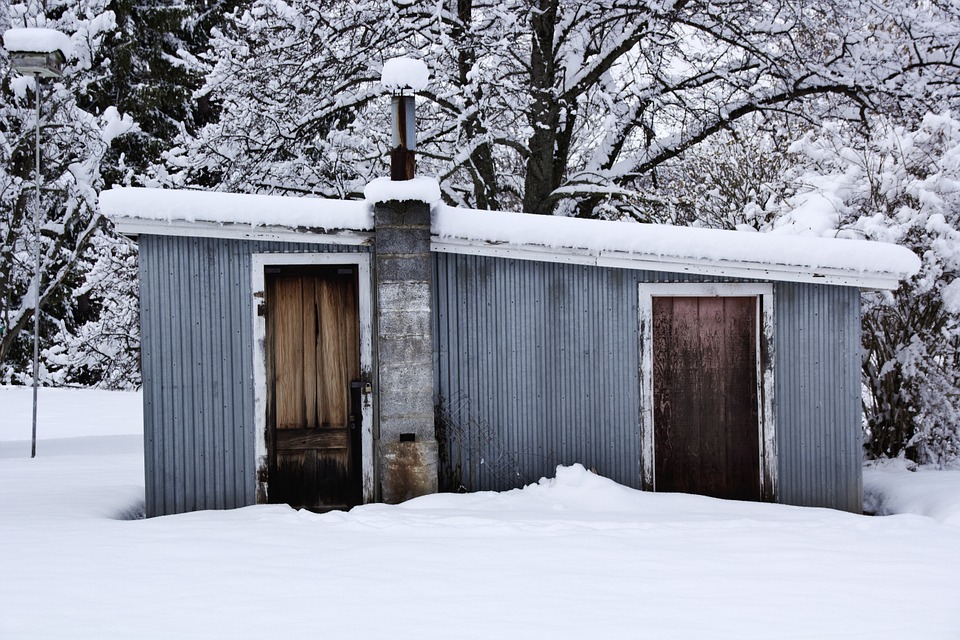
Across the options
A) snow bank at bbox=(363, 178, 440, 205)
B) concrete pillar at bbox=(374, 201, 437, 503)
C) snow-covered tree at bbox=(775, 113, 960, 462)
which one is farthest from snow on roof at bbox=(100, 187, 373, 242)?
snow-covered tree at bbox=(775, 113, 960, 462)

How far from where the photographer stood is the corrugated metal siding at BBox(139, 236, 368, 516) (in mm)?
7418

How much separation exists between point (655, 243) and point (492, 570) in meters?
3.19

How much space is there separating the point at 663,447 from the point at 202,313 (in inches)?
154

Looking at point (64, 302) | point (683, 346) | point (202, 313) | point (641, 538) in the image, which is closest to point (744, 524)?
point (641, 538)

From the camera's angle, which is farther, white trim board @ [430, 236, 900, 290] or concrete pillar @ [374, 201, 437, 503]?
white trim board @ [430, 236, 900, 290]

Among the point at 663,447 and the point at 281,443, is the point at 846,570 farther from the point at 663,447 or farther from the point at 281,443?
the point at 281,443

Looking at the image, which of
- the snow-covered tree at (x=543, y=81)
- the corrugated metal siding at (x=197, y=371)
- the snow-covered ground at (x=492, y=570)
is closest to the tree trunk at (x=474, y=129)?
the snow-covered tree at (x=543, y=81)

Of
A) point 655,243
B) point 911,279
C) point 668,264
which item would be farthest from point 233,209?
point 911,279

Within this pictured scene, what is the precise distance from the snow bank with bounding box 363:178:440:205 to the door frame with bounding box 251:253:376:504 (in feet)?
1.72

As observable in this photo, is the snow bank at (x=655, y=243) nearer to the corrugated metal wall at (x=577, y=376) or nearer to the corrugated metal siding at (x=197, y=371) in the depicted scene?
the corrugated metal wall at (x=577, y=376)

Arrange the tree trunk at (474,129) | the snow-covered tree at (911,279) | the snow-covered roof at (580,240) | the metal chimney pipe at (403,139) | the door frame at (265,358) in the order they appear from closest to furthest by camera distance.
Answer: the snow-covered roof at (580,240), the door frame at (265,358), the metal chimney pipe at (403,139), the snow-covered tree at (911,279), the tree trunk at (474,129)

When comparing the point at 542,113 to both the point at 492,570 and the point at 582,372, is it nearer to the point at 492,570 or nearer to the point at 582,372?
the point at 582,372

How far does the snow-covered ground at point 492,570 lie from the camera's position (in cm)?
462

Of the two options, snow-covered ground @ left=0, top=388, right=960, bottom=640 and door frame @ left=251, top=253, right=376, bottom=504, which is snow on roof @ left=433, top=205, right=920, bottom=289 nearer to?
door frame @ left=251, top=253, right=376, bottom=504
